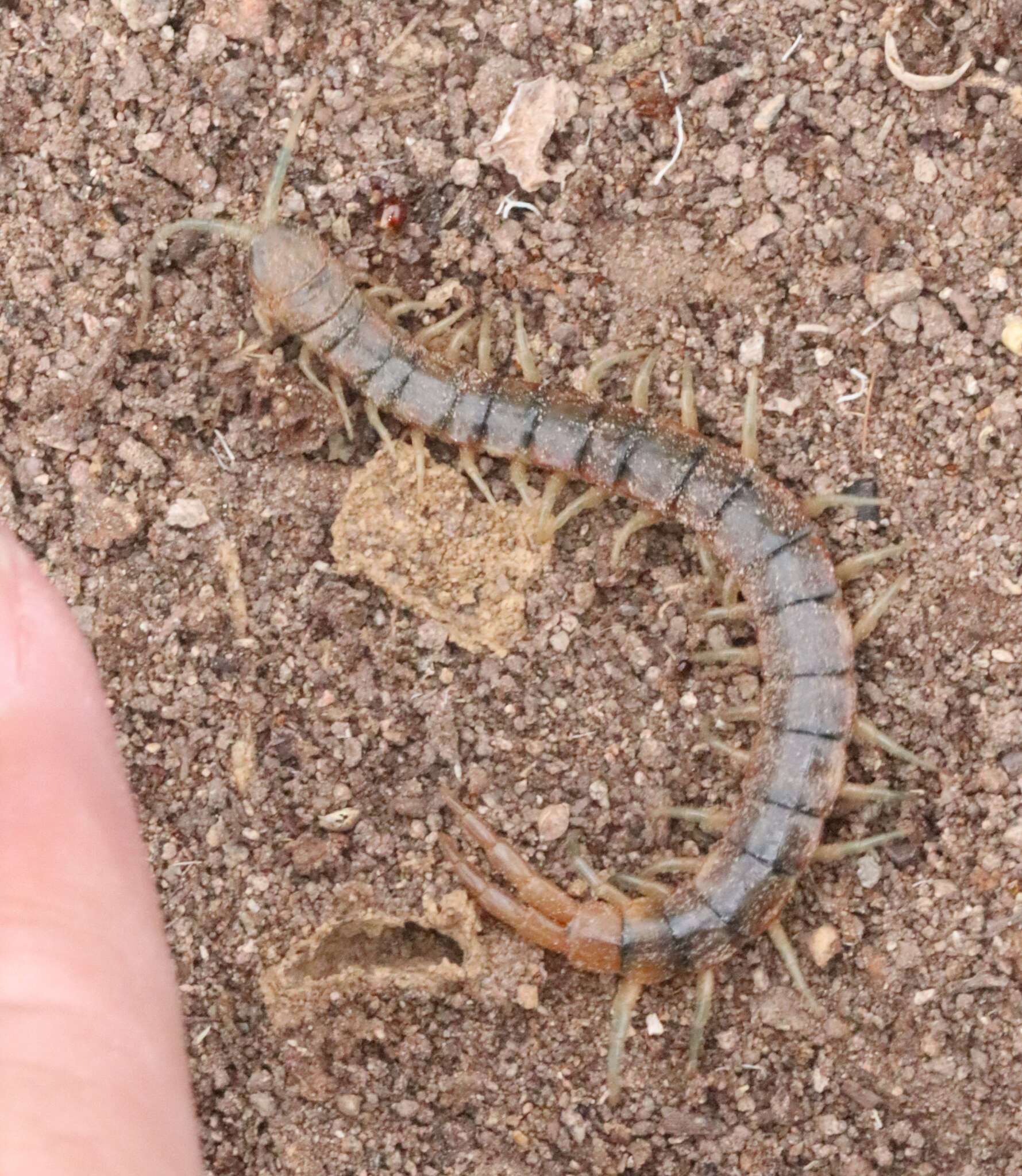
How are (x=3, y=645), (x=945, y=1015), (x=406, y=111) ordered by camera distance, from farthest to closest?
(x=406, y=111)
(x=945, y=1015)
(x=3, y=645)

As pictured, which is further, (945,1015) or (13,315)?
(13,315)

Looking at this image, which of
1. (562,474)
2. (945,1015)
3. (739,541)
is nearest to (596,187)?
(562,474)

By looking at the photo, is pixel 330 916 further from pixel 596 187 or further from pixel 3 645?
pixel 596 187

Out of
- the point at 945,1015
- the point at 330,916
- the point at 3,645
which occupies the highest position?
the point at 3,645

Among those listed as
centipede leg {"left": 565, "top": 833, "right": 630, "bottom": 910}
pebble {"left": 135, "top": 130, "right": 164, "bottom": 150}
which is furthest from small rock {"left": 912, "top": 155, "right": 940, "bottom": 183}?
pebble {"left": 135, "top": 130, "right": 164, "bottom": 150}

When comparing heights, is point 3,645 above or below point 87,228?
below

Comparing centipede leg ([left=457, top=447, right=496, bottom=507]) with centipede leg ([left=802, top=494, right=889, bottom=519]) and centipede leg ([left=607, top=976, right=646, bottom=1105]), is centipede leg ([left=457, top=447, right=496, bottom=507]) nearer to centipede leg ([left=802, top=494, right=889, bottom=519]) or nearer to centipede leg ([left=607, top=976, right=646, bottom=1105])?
centipede leg ([left=802, top=494, right=889, bottom=519])
